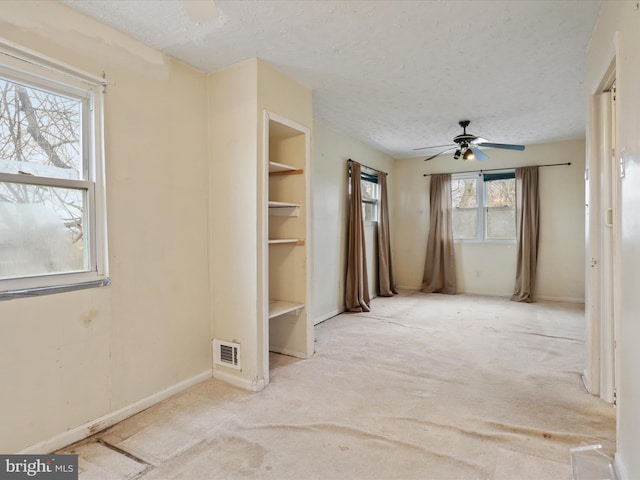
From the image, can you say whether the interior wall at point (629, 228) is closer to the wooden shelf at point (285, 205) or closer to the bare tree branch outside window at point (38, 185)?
the wooden shelf at point (285, 205)

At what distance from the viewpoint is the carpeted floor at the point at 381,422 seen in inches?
69.4

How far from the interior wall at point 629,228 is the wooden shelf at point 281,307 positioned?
2158mm

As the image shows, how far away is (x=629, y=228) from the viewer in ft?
4.99

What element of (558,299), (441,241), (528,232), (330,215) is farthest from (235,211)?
(558,299)

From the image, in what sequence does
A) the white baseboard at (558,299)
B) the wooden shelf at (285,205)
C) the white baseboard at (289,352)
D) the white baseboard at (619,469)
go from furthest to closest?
the white baseboard at (558,299)
the white baseboard at (289,352)
the wooden shelf at (285,205)
the white baseboard at (619,469)

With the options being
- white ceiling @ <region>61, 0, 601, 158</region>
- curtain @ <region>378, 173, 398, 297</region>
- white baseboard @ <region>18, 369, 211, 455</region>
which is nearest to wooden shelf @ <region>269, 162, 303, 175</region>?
white ceiling @ <region>61, 0, 601, 158</region>

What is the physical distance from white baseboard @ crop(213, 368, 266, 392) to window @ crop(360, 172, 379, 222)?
3512 millimetres

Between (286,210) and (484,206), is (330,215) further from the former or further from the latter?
(484,206)

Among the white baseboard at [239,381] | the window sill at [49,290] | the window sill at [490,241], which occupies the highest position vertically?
the window sill at [490,241]

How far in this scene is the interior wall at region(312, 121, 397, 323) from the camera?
4.52m

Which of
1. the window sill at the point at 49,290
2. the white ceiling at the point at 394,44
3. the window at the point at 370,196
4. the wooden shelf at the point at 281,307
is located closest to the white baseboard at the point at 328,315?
the wooden shelf at the point at 281,307

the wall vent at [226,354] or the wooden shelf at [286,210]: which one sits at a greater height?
the wooden shelf at [286,210]

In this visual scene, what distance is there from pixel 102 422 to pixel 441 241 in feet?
18.1

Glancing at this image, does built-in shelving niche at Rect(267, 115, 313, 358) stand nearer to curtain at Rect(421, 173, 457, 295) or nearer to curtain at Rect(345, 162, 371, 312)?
curtain at Rect(345, 162, 371, 312)
